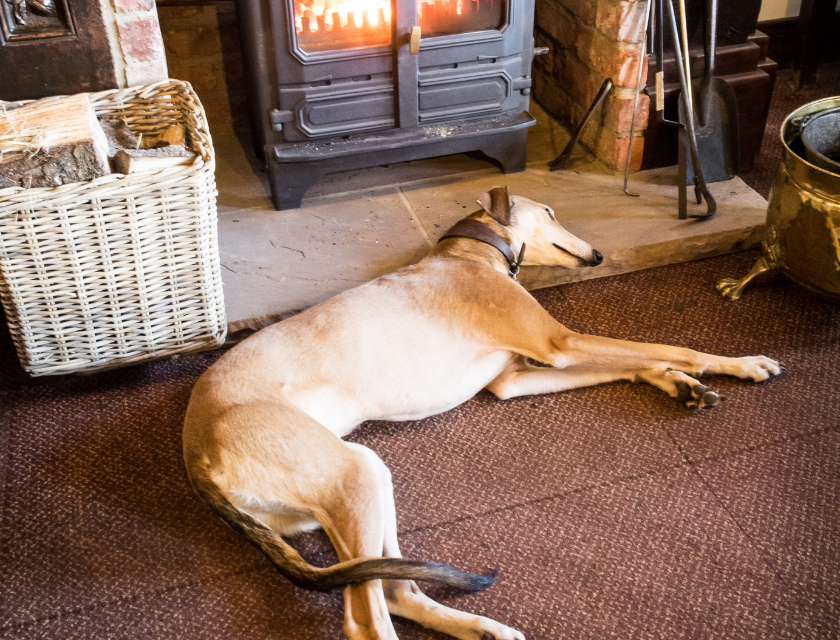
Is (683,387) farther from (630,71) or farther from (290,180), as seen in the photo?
(290,180)

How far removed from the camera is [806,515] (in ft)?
6.82

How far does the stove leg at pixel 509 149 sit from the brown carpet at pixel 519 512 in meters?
1.04

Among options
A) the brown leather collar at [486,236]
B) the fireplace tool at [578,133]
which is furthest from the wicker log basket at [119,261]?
the fireplace tool at [578,133]

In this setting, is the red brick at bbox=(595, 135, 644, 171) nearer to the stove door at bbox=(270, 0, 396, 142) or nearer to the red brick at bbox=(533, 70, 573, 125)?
the red brick at bbox=(533, 70, 573, 125)

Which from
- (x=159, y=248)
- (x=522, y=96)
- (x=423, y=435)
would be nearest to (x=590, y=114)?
(x=522, y=96)

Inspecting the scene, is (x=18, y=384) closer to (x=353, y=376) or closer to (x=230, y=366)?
(x=230, y=366)

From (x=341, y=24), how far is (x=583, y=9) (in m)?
1.13

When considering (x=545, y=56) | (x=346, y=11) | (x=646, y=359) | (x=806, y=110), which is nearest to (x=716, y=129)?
(x=806, y=110)

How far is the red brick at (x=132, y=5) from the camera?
245 centimetres

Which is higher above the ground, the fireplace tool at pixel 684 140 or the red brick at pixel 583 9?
the red brick at pixel 583 9

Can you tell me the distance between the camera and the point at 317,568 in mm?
1767

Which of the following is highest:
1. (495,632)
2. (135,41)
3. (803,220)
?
(135,41)

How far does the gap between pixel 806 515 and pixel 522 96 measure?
6.57 feet

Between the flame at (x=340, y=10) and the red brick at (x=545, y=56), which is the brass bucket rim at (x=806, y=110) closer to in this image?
the red brick at (x=545, y=56)
